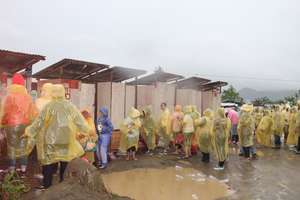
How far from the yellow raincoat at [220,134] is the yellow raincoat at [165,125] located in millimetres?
2292

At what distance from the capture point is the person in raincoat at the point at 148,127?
11.1 m

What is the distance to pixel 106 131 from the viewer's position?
8828mm

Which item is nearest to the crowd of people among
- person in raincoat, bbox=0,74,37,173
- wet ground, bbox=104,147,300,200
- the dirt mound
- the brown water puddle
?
person in raincoat, bbox=0,74,37,173

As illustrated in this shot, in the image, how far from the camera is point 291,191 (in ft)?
24.3

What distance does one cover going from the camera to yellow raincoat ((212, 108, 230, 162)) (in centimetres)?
936

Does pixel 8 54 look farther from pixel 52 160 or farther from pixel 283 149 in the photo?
pixel 283 149

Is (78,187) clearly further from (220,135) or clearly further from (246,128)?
(246,128)

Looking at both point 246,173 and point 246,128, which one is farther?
point 246,128

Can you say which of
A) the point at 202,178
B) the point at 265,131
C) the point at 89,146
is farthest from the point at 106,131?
the point at 265,131

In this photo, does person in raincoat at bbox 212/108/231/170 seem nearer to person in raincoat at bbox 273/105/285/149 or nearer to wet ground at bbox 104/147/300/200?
wet ground at bbox 104/147/300/200

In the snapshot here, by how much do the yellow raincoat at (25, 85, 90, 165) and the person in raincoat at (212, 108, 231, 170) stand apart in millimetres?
4912

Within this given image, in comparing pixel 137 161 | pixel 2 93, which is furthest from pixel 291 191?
pixel 2 93

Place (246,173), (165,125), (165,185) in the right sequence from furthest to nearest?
(165,125) → (246,173) → (165,185)

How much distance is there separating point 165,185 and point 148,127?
362 centimetres
